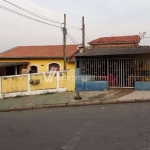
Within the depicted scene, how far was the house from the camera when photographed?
14461 mm

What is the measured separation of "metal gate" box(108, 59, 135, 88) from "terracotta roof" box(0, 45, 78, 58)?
10.3 metres

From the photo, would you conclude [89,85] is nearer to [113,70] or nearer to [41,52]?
[113,70]

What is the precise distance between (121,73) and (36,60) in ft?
42.9

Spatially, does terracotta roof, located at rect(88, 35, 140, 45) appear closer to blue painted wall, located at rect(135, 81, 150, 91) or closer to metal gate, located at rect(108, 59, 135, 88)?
metal gate, located at rect(108, 59, 135, 88)

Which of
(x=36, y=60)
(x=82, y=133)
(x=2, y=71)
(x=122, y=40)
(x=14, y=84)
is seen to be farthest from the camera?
(x=36, y=60)

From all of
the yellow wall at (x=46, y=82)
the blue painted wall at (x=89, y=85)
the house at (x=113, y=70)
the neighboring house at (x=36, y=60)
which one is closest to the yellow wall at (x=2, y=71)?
the neighboring house at (x=36, y=60)

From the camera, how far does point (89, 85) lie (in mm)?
15258

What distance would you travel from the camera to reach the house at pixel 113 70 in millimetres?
14461

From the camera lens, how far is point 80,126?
7059 mm

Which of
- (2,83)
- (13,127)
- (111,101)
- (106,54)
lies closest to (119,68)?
(106,54)

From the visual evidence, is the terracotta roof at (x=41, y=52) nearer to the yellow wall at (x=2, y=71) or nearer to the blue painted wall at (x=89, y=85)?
the yellow wall at (x=2, y=71)

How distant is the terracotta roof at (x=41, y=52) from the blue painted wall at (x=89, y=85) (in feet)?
30.9

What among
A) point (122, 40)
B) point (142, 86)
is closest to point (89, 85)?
point (142, 86)

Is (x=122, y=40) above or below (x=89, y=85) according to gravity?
above
